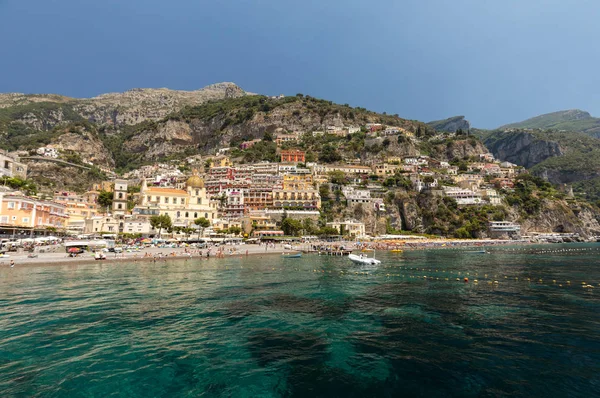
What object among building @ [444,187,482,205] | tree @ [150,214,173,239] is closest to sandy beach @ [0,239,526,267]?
tree @ [150,214,173,239]

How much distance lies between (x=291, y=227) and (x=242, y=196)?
63.1ft

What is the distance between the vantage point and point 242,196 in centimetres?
8069

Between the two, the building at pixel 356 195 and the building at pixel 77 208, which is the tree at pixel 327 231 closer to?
the building at pixel 356 195

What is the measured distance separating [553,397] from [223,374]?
25.9ft

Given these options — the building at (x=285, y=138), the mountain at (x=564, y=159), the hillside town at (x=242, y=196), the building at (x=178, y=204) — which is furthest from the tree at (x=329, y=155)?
the mountain at (x=564, y=159)

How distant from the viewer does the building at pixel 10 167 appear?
71.1 metres

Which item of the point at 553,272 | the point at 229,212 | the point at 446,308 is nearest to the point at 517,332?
the point at 446,308

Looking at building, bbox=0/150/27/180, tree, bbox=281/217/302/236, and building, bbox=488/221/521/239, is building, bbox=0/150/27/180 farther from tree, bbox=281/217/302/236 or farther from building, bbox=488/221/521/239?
building, bbox=488/221/521/239

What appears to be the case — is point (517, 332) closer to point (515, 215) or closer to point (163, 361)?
point (163, 361)

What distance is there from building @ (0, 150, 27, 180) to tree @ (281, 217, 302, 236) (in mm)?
58558

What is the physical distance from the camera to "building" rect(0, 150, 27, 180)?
71062 millimetres

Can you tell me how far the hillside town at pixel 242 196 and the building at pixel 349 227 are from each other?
25 cm

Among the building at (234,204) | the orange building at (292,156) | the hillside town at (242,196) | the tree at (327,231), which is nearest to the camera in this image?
the hillside town at (242,196)

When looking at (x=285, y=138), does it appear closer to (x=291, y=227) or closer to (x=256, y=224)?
(x=256, y=224)
